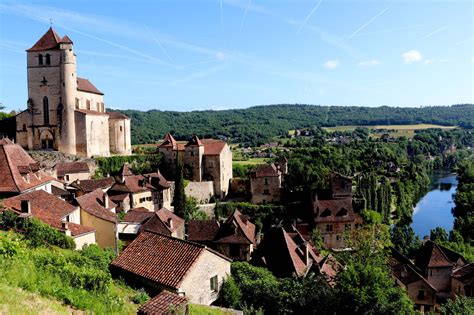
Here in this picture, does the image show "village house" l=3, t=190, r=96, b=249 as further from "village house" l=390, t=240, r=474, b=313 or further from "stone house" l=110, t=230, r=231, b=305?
"village house" l=390, t=240, r=474, b=313

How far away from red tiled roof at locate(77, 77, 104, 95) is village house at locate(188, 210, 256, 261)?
26862 millimetres

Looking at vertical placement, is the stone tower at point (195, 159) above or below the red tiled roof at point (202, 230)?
above

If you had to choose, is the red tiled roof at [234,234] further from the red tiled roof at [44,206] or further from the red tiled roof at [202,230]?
the red tiled roof at [44,206]

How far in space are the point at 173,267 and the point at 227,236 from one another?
59.3 feet

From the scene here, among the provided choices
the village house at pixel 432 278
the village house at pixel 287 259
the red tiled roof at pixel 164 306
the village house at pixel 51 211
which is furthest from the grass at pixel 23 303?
the village house at pixel 432 278

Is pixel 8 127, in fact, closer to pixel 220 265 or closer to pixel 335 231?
pixel 335 231

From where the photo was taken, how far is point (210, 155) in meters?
55.5

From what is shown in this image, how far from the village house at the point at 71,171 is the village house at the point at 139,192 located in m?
3.90

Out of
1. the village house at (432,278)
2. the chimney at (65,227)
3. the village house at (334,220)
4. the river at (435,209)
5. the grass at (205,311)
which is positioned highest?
the chimney at (65,227)

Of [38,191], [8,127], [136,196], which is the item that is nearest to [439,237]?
[136,196]

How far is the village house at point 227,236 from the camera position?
33.4 metres

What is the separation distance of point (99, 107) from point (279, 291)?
4582 cm

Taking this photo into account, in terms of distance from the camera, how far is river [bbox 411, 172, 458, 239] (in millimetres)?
67912

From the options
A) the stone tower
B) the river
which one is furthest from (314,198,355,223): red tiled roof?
the river
